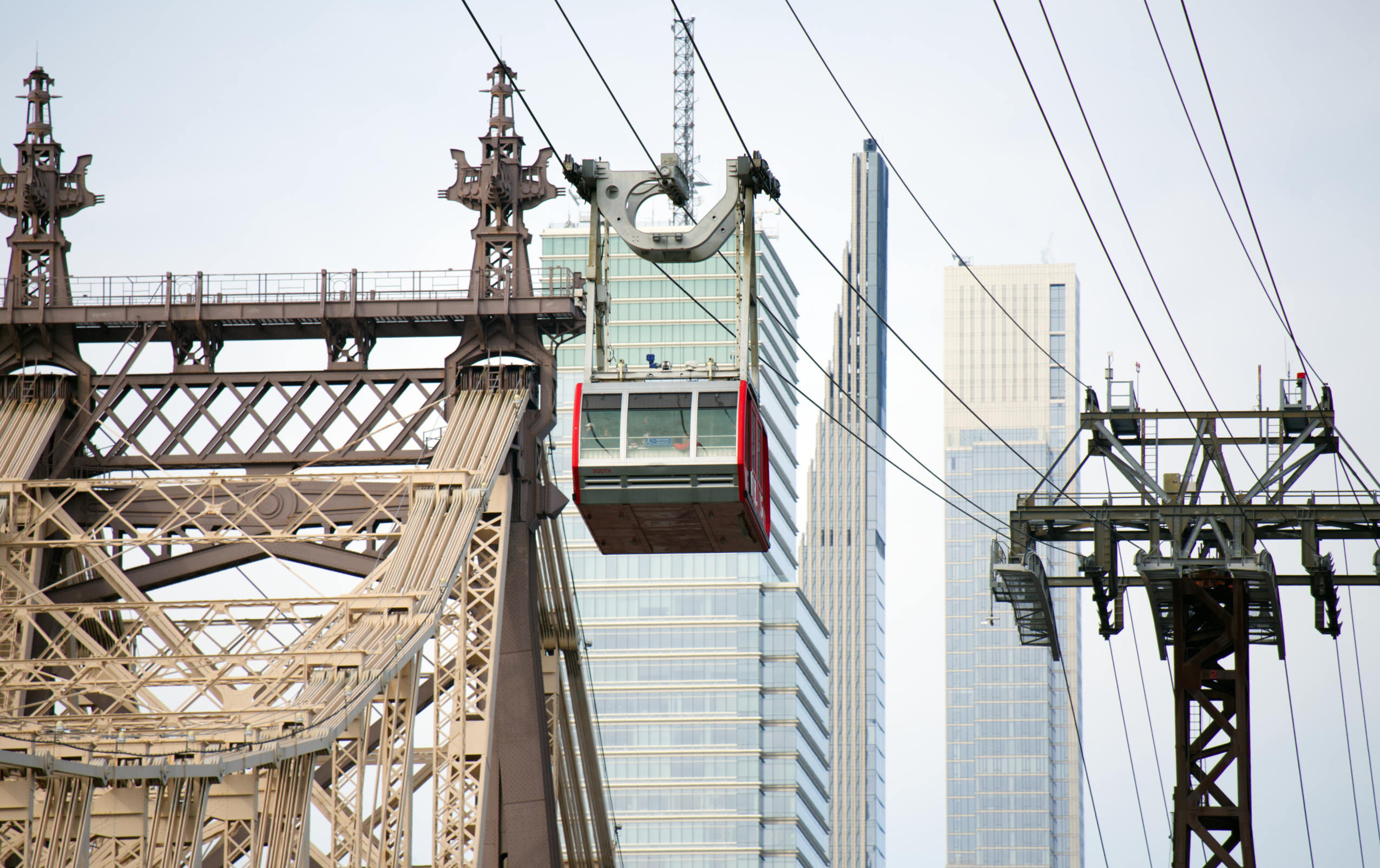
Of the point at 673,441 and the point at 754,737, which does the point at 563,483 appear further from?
the point at 673,441

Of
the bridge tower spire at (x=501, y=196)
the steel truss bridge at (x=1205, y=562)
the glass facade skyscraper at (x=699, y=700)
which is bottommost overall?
the steel truss bridge at (x=1205, y=562)

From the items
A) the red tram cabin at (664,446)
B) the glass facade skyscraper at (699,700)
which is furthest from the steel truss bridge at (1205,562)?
the glass facade skyscraper at (699,700)

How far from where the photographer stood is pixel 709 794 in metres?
127

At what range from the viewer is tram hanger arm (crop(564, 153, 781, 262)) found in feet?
108

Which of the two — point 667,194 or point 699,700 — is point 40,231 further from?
point 699,700

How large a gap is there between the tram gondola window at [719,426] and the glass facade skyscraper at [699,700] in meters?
91.1

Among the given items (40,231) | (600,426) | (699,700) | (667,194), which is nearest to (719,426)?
(600,426)

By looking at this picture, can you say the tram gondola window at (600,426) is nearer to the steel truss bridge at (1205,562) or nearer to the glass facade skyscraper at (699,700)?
the steel truss bridge at (1205,562)

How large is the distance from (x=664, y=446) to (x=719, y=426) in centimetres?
91

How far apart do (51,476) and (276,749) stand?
16965 millimetres

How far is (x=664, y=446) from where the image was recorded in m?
33.1

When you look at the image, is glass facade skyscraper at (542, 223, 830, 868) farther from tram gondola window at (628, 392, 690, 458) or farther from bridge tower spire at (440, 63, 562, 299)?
tram gondola window at (628, 392, 690, 458)

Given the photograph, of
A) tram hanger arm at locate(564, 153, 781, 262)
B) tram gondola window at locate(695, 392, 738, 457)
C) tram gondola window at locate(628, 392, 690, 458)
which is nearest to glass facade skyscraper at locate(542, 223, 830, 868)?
tram hanger arm at locate(564, 153, 781, 262)

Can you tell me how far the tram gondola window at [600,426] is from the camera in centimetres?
3316
